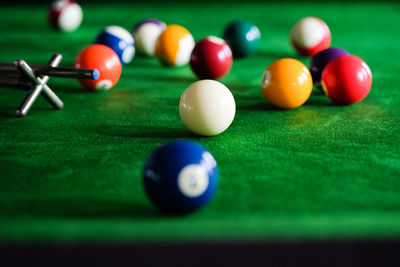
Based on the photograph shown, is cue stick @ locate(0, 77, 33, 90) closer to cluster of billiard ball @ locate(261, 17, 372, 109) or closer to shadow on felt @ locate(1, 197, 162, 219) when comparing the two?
shadow on felt @ locate(1, 197, 162, 219)

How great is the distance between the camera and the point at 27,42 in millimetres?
7195

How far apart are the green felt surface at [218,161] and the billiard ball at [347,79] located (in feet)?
0.43

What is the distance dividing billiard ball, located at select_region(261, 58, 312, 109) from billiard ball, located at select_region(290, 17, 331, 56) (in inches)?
68.4

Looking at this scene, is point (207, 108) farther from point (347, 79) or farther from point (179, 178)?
point (347, 79)

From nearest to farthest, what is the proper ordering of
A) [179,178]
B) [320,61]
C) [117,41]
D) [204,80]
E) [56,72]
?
[179,178] → [204,80] → [56,72] → [320,61] → [117,41]

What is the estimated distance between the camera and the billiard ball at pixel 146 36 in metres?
6.16

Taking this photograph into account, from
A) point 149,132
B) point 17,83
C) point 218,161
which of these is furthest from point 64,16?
point 218,161

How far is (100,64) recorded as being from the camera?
4.70m

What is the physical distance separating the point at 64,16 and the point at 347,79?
5.06 m

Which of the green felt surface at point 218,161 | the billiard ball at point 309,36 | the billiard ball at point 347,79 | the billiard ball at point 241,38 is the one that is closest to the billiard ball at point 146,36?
the green felt surface at point 218,161

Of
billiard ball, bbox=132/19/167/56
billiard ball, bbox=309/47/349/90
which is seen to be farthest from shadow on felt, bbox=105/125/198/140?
billiard ball, bbox=132/19/167/56

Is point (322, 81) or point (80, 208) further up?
point (322, 81)

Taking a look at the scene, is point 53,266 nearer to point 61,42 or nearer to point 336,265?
point 336,265

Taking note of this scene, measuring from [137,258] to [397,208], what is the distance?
4.63ft
